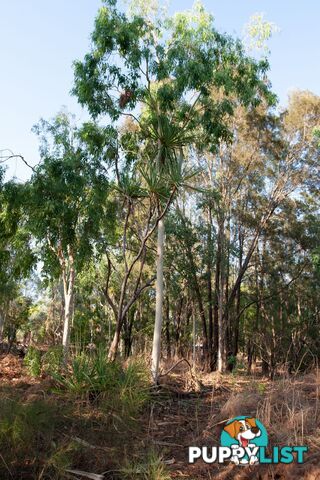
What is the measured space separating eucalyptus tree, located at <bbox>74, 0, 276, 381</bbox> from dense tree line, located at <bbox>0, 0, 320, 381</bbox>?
0.09 feet

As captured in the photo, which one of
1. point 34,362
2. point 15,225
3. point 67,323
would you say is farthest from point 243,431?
point 67,323

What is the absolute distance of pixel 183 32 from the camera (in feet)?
29.4

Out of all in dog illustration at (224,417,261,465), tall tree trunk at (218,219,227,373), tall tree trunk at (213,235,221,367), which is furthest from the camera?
tall tree trunk at (213,235,221,367)

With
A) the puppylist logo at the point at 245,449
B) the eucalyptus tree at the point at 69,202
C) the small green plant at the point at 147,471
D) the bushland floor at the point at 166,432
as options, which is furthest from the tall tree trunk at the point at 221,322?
the small green plant at the point at 147,471

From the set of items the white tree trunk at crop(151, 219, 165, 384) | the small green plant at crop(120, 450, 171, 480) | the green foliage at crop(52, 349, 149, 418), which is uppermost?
the white tree trunk at crop(151, 219, 165, 384)

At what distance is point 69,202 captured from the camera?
345 inches

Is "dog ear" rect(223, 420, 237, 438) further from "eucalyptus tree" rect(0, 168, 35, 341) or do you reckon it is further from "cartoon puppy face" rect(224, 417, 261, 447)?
"eucalyptus tree" rect(0, 168, 35, 341)

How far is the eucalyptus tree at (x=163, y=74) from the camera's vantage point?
8.61 m

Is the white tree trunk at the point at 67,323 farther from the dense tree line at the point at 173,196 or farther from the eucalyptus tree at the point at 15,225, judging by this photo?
the eucalyptus tree at the point at 15,225

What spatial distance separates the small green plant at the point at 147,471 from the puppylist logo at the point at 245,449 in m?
0.55

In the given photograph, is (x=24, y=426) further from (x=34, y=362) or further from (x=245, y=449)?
(x=34, y=362)

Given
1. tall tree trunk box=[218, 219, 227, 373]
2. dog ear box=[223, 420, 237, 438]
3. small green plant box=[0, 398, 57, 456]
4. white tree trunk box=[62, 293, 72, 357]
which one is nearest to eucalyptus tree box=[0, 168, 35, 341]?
white tree trunk box=[62, 293, 72, 357]

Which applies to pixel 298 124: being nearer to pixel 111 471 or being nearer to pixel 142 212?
pixel 142 212

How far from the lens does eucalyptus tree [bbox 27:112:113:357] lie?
817cm
